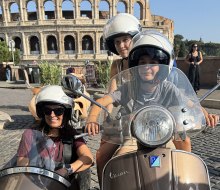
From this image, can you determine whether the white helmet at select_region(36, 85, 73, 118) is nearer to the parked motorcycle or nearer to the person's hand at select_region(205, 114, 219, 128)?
the parked motorcycle

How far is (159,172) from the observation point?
1640mm

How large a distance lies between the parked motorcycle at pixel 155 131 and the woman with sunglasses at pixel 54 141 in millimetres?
464

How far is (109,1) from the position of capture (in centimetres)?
4578

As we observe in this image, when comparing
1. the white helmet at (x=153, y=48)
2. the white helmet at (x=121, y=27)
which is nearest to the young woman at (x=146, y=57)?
the white helmet at (x=153, y=48)

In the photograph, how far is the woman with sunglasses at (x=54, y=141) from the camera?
85.3 inches

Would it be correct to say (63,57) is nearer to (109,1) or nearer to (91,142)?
(109,1)

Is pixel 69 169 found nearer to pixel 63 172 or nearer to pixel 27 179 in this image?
pixel 63 172

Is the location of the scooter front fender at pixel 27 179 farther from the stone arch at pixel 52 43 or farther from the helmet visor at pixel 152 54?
the stone arch at pixel 52 43

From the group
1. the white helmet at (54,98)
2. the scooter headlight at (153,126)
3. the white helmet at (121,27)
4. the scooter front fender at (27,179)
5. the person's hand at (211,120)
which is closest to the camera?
the scooter headlight at (153,126)

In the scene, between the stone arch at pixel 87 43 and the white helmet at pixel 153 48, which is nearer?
the white helmet at pixel 153 48

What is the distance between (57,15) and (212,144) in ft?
143

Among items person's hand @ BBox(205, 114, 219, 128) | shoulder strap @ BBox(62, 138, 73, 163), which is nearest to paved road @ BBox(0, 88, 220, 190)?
shoulder strap @ BBox(62, 138, 73, 163)

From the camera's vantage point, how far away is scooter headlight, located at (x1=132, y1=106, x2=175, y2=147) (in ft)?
5.32

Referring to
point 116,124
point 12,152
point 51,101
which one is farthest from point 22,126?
point 116,124
